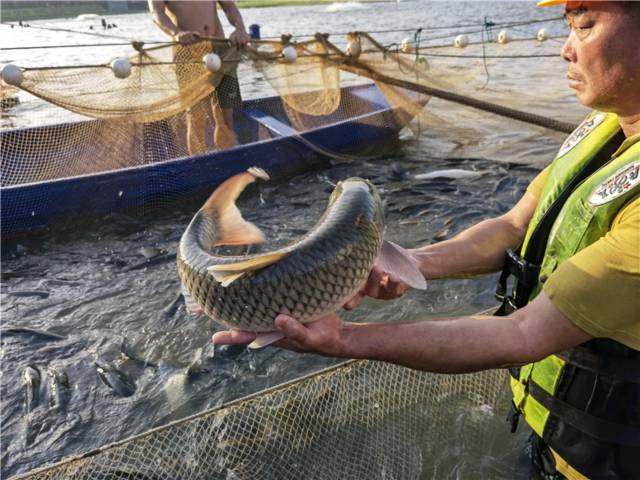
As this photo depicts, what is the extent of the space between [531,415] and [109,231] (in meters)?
5.66

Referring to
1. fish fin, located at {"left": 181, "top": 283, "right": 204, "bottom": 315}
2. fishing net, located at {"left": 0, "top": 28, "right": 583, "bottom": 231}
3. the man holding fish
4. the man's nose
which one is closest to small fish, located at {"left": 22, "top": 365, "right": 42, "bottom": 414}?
fish fin, located at {"left": 181, "top": 283, "right": 204, "bottom": 315}

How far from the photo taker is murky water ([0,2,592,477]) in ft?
12.5

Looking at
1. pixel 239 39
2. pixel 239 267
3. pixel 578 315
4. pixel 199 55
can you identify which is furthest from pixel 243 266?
pixel 199 55

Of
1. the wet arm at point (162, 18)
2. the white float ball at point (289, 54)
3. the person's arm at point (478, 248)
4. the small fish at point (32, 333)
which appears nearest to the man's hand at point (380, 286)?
the person's arm at point (478, 248)

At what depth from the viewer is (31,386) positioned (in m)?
3.98

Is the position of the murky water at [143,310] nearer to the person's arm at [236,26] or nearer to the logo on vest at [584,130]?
the logo on vest at [584,130]

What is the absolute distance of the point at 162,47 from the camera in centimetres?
660

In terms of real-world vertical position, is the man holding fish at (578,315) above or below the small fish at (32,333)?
above

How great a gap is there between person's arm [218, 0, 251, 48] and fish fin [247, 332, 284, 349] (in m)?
5.69

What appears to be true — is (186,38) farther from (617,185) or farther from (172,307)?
(617,185)

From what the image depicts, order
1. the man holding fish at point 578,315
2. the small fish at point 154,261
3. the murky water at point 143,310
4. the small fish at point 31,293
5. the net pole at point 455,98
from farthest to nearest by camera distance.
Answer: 1. the net pole at point 455,98
2. the small fish at point 154,261
3. the small fish at point 31,293
4. the murky water at point 143,310
5. the man holding fish at point 578,315

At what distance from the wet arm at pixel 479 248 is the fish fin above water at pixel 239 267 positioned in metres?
0.97

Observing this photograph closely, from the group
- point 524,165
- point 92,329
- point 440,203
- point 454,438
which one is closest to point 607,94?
point 454,438

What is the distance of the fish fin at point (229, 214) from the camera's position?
2.36m
